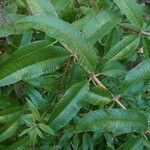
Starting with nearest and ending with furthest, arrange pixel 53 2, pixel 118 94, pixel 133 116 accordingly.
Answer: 1. pixel 133 116
2. pixel 118 94
3. pixel 53 2

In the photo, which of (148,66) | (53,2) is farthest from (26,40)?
(148,66)

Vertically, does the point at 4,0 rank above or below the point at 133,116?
above

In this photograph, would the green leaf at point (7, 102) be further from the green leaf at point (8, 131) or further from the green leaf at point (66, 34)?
the green leaf at point (66, 34)

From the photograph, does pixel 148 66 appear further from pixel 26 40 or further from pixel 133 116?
pixel 26 40

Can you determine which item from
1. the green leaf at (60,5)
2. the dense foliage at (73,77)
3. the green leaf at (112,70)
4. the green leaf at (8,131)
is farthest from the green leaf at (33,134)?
the green leaf at (60,5)

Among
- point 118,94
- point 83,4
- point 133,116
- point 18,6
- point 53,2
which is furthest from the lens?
point 83,4

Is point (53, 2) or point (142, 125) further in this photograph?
point (53, 2)
